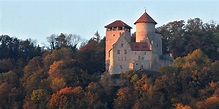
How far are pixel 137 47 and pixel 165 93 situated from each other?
6.48m

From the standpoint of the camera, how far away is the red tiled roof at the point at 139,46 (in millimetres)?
75662

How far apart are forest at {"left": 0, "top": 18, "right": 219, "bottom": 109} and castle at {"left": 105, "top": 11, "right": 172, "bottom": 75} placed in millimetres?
1260

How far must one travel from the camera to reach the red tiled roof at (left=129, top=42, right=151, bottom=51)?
75662mm

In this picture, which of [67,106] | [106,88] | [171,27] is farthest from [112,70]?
[171,27]

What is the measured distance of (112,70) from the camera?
75.4m

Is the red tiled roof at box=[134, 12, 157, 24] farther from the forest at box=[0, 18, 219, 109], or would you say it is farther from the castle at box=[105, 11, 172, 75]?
the forest at box=[0, 18, 219, 109]

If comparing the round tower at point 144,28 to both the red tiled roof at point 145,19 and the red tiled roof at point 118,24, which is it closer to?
the red tiled roof at point 145,19

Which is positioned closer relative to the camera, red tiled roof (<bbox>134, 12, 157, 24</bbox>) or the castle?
the castle

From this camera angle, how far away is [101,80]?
7475cm

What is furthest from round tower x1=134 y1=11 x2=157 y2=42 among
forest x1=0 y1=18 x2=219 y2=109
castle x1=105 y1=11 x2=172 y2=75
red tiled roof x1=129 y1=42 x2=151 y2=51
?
forest x1=0 y1=18 x2=219 y2=109

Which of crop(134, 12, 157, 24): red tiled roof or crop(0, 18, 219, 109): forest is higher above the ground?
crop(134, 12, 157, 24): red tiled roof

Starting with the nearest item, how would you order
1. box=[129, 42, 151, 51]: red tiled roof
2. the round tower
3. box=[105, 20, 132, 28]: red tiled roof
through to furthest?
1. box=[129, 42, 151, 51]: red tiled roof
2. the round tower
3. box=[105, 20, 132, 28]: red tiled roof

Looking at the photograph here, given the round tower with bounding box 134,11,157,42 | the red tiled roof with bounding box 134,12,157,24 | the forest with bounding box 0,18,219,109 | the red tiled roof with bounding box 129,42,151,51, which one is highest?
the red tiled roof with bounding box 134,12,157,24

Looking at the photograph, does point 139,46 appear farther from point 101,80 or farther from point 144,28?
point 101,80
